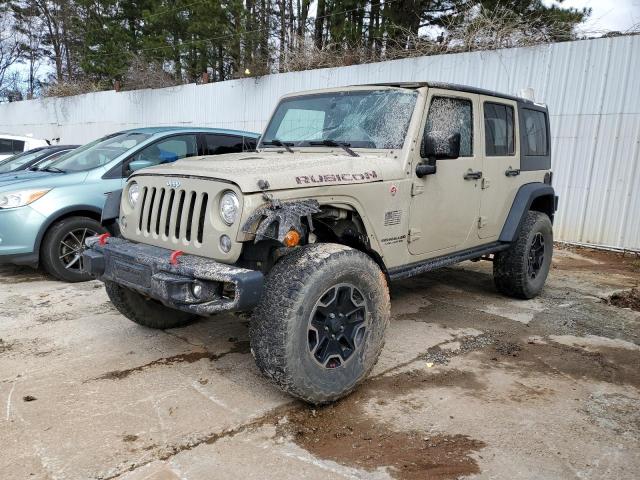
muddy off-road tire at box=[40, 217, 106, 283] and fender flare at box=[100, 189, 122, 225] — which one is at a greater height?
fender flare at box=[100, 189, 122, 225]

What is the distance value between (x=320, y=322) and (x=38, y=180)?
13.6 feet

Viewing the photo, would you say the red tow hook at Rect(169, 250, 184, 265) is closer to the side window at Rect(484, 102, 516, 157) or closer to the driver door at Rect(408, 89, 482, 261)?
the driver door at Rect(408, 89, 482, 261)

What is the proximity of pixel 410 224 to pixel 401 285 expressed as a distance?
2.19m

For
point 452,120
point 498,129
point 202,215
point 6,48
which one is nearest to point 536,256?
point 498,129

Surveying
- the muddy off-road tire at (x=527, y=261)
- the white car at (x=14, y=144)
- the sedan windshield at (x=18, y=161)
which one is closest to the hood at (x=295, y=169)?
the muddy off-road tire at (x=527, y=261)

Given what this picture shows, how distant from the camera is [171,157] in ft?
20.7

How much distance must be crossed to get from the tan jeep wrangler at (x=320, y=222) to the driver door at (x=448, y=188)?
0.05 feet

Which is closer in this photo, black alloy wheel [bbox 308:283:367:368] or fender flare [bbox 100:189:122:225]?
black alloy wheel [bbox 308:283:367:368]

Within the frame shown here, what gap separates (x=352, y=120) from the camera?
13.2 ft

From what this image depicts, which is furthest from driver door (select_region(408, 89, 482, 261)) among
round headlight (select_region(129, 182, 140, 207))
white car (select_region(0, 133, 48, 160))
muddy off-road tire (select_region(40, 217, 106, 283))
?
white car (select_region(0, 133, 48, 160))

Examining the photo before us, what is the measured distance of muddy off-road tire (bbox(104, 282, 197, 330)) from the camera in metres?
3.96

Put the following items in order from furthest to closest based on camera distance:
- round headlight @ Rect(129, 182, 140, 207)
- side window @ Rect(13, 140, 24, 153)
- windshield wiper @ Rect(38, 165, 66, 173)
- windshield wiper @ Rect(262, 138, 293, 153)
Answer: side window @ Rect(13, 140, 24, 153)
windshield wiper @ Rect(38, 165, 66, 173)
windshield wiper @ Rect(262, 138, 293, 153)
round headlight @ Rect(129, 182, 140, 207)

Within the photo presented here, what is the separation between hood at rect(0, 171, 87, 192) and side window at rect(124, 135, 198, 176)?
0.56 meters

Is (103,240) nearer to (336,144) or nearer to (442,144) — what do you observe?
(336,144)
